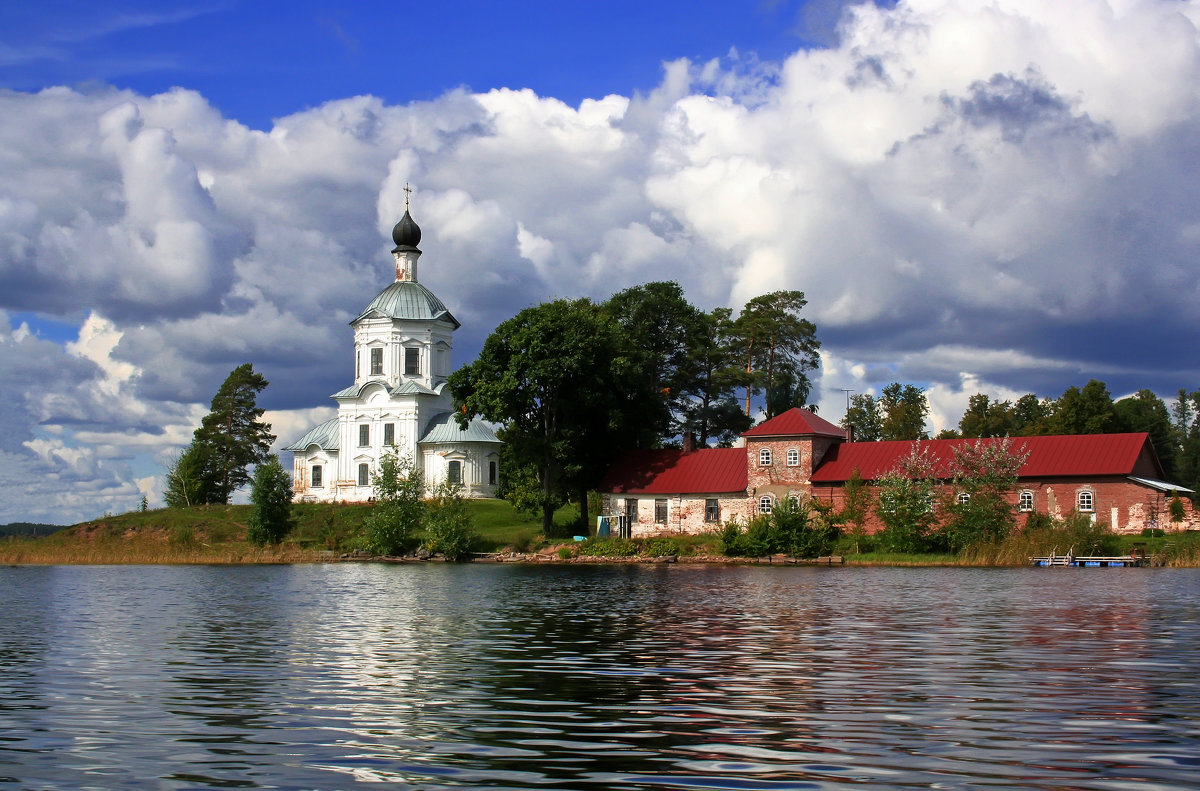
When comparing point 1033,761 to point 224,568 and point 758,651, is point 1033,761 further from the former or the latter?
point 224,568

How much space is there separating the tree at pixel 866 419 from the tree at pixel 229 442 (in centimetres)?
4717

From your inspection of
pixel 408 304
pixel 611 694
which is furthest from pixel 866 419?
pixel 611 694

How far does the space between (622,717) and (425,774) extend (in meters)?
3.02

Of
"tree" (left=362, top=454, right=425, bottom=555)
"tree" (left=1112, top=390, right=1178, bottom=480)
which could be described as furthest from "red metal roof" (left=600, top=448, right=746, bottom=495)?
"tree" (left=1112, top=390, right=1178, bottom=480)

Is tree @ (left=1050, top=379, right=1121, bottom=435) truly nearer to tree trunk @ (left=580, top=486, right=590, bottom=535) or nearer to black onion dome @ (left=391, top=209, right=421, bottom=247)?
tree trunk @ (left=580, top=486, right=590, bottom=535)

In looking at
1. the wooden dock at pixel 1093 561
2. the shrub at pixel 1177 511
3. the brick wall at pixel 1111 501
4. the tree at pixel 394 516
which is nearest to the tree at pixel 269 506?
the tree at pixel 394 516

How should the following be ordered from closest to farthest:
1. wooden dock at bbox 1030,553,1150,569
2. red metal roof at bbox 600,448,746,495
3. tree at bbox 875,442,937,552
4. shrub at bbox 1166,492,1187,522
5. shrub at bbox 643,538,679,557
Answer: wooden dock at bbox 1030,553,1150,569
shrub at bbox 1166,492,1187,522
tree at bbox 875,442,937,552
shrub at bbox 643,538,679,557
red metal roof at bbox 600,448,746,495

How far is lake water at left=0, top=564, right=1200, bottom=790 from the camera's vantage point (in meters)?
9.34

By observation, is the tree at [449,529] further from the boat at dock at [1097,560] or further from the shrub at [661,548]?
the boat at dock at [1097,560]

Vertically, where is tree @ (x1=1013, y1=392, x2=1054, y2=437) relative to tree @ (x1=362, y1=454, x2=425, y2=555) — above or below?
above

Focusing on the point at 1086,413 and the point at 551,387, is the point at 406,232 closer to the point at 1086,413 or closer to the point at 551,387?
the point at 551,387

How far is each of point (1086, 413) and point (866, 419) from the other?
22968mm

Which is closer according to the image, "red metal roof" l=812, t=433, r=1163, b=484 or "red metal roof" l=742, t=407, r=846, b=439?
"red metal roof" l=812, t=433, r=1163, b=484

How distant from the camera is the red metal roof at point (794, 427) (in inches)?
2360
